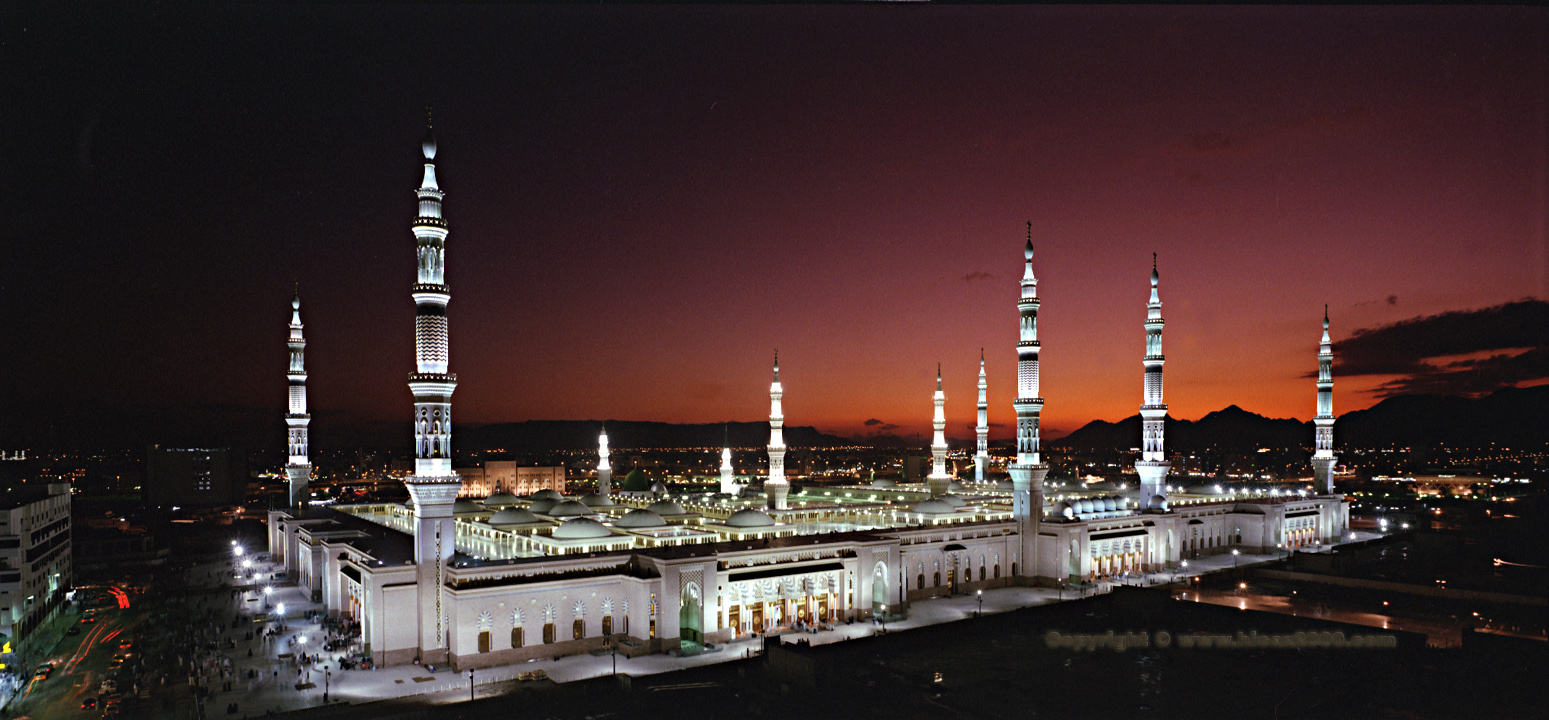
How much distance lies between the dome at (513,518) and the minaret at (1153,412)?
37.3 m

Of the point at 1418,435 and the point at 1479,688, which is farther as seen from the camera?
the point at 1418,435

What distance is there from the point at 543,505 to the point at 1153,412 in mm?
38238

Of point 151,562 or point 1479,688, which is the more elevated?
point 1479,688

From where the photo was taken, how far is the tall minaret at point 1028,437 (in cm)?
4522

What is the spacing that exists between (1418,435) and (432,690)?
15458 cm

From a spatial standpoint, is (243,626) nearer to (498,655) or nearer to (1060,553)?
(498,655)

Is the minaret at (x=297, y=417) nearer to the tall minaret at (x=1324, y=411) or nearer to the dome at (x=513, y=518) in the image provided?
the dome at (x=513, y=518)

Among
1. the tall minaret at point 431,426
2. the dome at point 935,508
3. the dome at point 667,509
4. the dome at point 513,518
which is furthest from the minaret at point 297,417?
the dome at point 935,508

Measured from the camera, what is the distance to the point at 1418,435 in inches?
5226

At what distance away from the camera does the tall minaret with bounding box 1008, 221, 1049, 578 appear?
4522cm

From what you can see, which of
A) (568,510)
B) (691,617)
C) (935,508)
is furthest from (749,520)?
(935,508)

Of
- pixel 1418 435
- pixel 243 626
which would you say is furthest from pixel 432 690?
pixel 1418 435

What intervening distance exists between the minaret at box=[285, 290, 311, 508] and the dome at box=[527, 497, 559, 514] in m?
15.6

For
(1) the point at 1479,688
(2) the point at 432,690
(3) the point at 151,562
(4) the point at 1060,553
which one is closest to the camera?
(1) the point at 1479,688
